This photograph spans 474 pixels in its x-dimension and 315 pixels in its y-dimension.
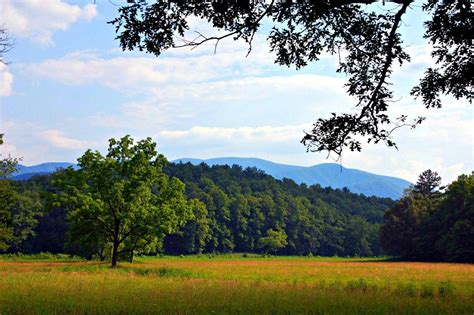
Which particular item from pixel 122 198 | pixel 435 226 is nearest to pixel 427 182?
pixel 435 226

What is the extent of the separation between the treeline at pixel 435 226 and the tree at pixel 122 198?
45.3m

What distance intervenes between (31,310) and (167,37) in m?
7.68

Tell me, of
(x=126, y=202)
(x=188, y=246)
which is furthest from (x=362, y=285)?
(x=188, y=246)

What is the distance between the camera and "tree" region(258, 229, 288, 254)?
121 meters

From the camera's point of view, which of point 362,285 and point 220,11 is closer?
point 220,11

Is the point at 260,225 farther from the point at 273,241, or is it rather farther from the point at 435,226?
the point at 435,226

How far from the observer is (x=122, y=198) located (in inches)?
1602

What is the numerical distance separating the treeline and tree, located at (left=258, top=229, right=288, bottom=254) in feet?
112

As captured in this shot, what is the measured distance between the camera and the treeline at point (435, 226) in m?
71.5

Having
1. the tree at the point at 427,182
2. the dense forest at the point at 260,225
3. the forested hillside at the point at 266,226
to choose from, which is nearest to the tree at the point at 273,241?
the dense forest at the point at 260,225

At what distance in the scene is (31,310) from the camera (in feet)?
43.5

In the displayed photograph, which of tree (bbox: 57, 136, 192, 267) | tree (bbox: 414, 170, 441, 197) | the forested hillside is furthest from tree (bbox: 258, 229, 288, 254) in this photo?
tree (bbox: 57, 136, 192, 267)

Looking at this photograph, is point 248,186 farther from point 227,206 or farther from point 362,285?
point 362,285

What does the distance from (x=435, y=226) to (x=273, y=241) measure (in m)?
46.8
